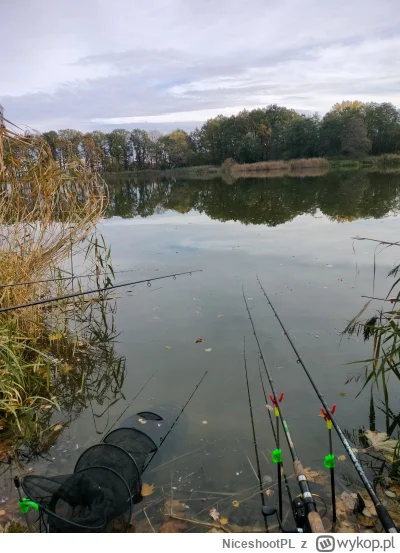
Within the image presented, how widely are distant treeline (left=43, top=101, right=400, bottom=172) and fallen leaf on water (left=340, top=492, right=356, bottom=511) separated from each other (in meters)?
41.1

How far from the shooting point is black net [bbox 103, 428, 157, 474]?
3.39 m

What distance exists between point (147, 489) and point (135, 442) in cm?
41

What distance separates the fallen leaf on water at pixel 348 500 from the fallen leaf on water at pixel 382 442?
0.58 metres

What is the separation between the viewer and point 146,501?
3102 millimetres

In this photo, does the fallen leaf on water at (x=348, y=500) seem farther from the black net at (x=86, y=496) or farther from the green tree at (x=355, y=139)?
the green tree at (x=355, y=139)

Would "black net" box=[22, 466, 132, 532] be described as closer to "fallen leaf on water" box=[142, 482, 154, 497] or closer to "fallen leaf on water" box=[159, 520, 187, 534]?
"fallen leaf on water" box=[159, 520, 187, 534]

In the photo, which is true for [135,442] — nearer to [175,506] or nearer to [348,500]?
[175,506]

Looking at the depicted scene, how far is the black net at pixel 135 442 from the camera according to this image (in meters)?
3.39

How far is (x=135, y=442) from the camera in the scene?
138 inches

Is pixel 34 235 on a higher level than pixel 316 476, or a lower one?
higher

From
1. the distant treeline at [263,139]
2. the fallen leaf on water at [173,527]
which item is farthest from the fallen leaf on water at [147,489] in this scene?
the distant treeline at [263,139]
